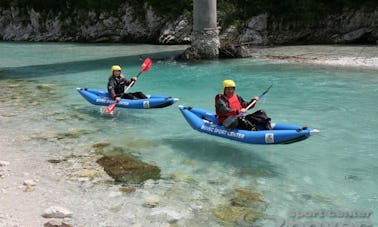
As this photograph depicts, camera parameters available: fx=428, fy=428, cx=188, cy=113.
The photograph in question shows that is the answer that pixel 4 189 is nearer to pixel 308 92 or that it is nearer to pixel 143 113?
pixel 143 113

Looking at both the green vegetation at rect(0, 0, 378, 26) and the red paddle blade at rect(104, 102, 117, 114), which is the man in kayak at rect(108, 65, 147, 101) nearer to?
the red paddle blade at rect(104, 102, 117, 114)

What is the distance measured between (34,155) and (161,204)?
2.77 m

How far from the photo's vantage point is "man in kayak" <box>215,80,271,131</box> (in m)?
6.87

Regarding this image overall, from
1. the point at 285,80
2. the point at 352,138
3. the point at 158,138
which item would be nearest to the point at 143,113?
the point at 158,138

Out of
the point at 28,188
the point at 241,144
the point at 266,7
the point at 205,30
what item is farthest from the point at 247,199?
the point at 266,7

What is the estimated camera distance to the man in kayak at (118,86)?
9.58 meters

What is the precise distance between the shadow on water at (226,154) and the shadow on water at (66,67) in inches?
420

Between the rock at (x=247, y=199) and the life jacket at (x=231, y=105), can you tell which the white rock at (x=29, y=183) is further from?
the life jacket at (x=231, y=105)

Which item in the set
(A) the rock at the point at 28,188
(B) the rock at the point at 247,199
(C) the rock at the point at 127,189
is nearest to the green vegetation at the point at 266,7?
(B) the rock at the point at 247,199

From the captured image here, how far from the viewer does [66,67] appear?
1895cm

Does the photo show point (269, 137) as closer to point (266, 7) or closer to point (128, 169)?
point (128, 169)

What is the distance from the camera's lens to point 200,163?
644 centimetres

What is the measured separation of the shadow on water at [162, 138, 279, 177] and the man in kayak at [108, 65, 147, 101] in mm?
2270

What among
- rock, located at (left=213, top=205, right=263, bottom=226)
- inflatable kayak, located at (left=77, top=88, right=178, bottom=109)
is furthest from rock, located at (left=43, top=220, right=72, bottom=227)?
inflatable kayak, located at (left=77, top=88, right=178, bottom=109)
